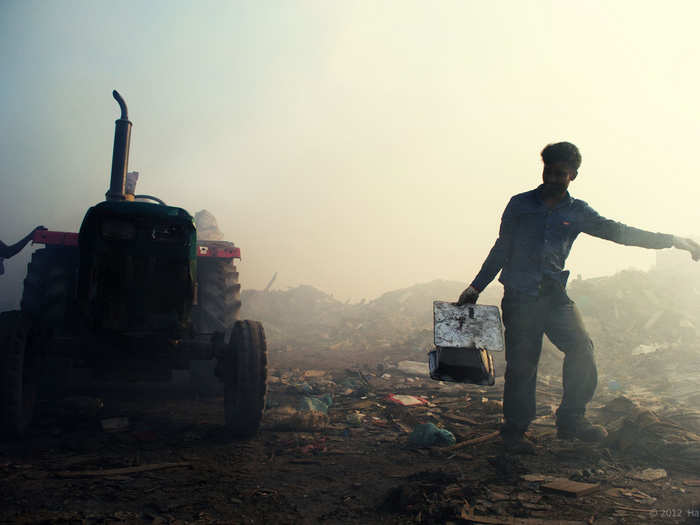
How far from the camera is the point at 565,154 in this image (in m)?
3.58

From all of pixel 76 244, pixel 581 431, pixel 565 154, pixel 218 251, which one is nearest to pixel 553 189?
pixel 565 154

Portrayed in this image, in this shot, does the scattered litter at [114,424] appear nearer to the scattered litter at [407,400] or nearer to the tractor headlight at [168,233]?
the tractor headlight at [168,233]

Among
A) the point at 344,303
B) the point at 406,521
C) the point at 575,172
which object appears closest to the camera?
the point at 406,521

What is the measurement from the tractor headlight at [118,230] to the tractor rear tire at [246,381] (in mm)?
1289

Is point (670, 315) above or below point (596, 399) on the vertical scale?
above

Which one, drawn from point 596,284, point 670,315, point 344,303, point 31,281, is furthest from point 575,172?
point 344,303

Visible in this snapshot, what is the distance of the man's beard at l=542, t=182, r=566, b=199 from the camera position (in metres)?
3.62

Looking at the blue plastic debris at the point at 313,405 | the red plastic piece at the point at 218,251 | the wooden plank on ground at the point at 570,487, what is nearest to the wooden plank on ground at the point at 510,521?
the wooden plank on ground at the point at 570,487

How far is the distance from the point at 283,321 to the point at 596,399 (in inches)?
595

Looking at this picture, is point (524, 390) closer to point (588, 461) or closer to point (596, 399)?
point (588, 461)

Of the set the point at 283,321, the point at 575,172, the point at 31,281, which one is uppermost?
the point at 575,172

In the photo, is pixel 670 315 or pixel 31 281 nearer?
pixel 31 281

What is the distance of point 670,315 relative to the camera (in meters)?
12.1

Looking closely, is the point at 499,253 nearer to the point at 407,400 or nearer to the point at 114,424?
the point at 407,400
